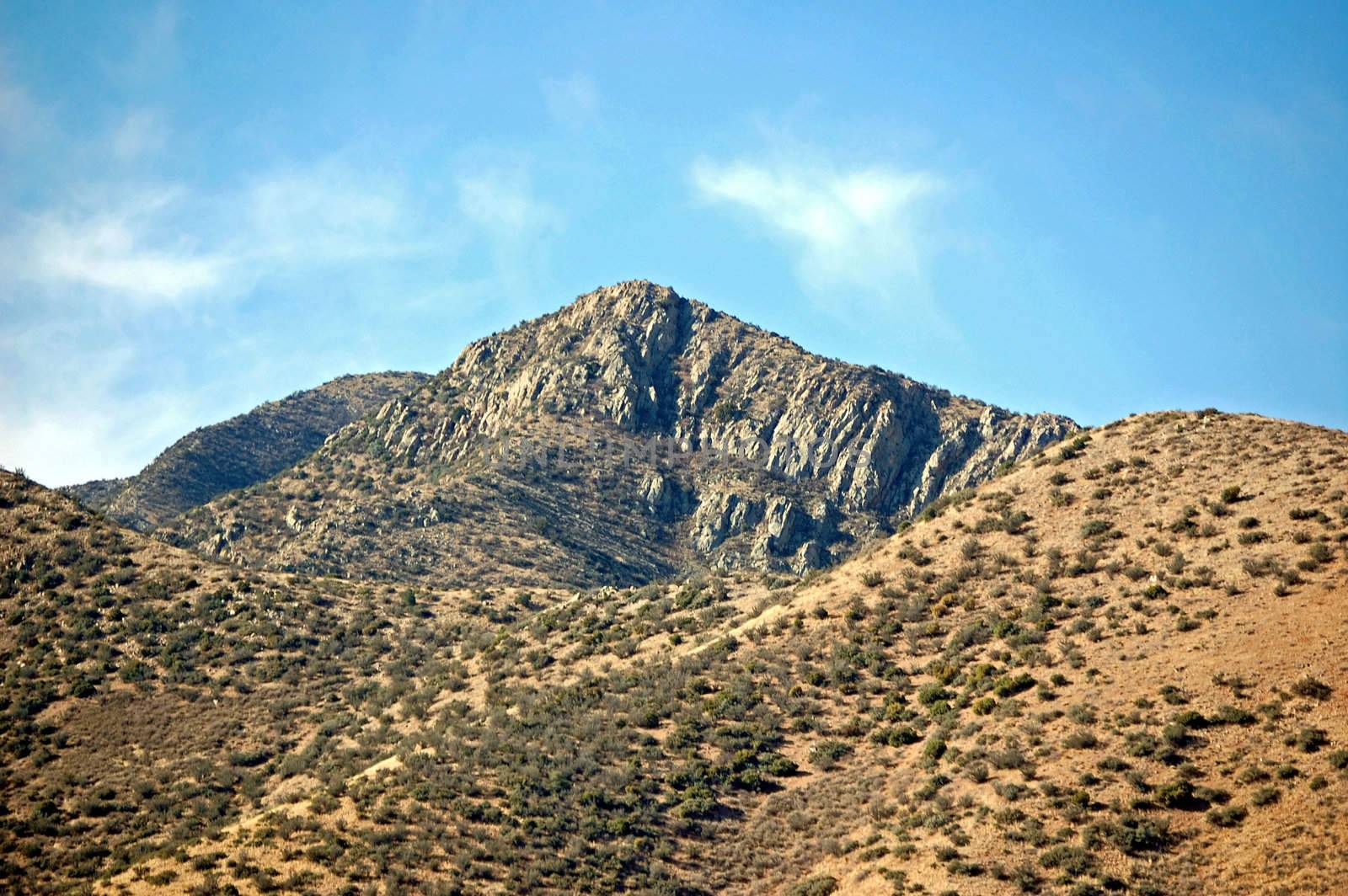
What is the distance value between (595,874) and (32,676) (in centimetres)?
4609

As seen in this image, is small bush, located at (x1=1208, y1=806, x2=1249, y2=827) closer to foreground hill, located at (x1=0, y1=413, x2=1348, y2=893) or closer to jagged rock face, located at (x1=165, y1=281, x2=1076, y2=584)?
foreground hill, located at (x1=0, y1=413, x2=1348, y2=893)

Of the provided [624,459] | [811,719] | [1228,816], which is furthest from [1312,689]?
[624,459]

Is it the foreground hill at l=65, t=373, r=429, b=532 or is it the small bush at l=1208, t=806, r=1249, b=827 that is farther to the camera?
the foreground hill at l=65, t=373, r=429, b=532

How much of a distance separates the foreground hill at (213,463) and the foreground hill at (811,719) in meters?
64.5

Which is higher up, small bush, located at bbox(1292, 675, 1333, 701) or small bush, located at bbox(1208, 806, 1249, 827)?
small bush, located at bbox(1292, 675, 1333, 701)

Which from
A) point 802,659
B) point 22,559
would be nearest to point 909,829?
point 802,659

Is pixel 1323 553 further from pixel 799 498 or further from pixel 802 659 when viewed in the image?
pixel 799 498

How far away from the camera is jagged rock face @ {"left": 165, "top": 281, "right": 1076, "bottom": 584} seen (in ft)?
394

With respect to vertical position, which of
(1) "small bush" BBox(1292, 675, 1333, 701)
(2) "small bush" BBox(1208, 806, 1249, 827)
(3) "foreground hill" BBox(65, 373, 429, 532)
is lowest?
(2) "small bush" BBox(1208, 806, 1249, 827)

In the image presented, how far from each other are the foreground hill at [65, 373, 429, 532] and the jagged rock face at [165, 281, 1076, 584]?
1678 centimetres

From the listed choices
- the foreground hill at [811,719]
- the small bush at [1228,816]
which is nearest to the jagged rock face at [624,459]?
the foreground hill at [811,719]

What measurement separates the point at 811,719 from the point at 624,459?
299 ft

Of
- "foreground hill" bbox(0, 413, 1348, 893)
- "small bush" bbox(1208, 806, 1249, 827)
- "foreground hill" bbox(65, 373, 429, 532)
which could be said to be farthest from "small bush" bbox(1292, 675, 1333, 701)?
"foreground hill" bbox(65, 373, 429, 532)

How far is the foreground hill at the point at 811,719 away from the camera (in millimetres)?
40844
